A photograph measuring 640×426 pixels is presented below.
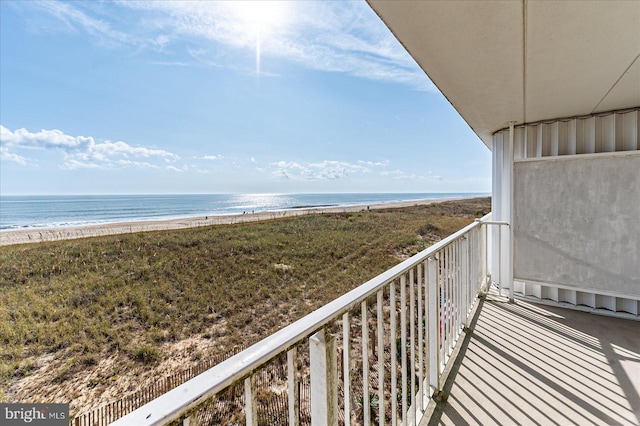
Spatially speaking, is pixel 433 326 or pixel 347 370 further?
pixel 433 326

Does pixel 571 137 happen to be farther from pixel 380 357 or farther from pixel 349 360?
pixel 349 360

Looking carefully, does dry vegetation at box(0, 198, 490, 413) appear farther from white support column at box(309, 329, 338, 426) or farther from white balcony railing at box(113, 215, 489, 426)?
white support column at box(309, 329, 338, 426)

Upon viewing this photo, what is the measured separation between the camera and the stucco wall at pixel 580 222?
2.47m

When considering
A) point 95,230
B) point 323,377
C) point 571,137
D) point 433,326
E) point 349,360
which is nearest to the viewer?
point 323,377

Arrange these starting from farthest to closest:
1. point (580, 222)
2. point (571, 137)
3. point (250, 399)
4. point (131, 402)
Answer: point (131, 402), point (571, 137), point (580, 222), point (250, 399)

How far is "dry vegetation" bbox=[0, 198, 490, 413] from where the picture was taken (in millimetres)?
3666

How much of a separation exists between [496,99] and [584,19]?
1135 mm

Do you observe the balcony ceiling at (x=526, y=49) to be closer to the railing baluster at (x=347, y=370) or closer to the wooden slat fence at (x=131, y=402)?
the railing baluster at (x=347, y=370)

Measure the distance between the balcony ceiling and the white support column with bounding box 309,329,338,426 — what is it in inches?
58.1

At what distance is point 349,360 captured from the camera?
0.92 metres

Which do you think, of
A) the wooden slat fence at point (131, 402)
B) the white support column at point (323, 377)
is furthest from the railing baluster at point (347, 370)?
the wooden slat fence at point (131, 402)

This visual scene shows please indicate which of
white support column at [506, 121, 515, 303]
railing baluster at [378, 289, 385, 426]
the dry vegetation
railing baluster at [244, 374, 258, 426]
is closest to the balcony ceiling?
white support column at [506, 121, 515, 303]

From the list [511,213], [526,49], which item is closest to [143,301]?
[511,213]

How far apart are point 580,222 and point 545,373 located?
5.66 feet
